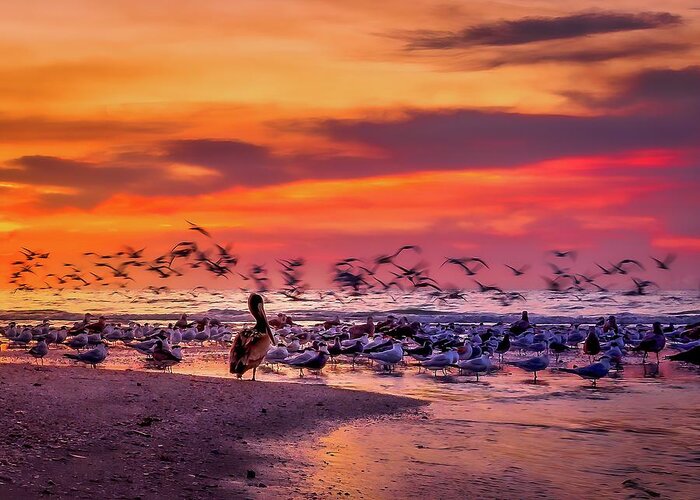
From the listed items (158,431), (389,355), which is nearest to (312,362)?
(389,355)

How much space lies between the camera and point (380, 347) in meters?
28.6

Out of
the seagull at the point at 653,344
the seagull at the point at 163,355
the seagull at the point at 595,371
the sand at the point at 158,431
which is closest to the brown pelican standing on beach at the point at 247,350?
the sand at the point at 158,431

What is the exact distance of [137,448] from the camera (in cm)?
1078

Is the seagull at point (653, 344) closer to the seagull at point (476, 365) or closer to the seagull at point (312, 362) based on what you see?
the seagull at point (476, 365)

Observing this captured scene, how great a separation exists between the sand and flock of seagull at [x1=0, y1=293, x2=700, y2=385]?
4321 millimetres

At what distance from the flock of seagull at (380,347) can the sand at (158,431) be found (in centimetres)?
432

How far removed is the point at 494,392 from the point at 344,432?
7.26 m

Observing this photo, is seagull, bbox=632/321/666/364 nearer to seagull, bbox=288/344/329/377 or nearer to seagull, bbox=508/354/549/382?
seagull, bbox=508/354/549/382

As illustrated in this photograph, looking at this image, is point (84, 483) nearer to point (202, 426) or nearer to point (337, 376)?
point (202, 426)

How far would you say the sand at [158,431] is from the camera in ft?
30.1

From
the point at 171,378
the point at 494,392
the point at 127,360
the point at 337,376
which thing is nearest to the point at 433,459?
the point at 171,378

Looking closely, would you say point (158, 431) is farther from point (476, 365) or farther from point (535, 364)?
point (535, 364)

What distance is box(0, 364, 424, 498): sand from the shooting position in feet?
30.1

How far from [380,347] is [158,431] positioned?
17078mm
